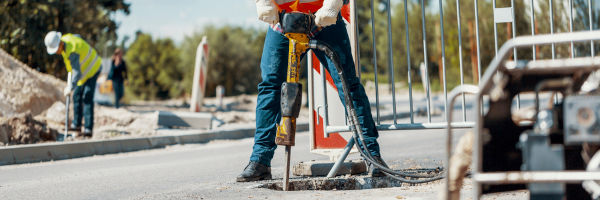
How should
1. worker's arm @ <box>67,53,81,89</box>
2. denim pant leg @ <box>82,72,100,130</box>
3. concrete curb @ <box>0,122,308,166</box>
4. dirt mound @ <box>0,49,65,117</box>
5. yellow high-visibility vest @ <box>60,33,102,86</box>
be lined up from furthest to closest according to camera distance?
dirt mound @ <box>0,49,65,117</box>
denim pant leg @ <box>82,72,100,130</box>
yellow high-visibility vest @ <box>60,33,102,86</box>
worker's arm @ <box>67,53,81,89</box>
concrete curb @ <box>0,122,308,166</box>

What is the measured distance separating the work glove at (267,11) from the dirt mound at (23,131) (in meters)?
5.95

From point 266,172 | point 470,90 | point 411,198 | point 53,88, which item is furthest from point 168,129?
point 470,90

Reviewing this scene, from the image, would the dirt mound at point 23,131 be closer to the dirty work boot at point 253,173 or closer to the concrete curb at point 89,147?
the concrete curb at point 89,147

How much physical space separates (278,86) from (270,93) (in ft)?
0.25

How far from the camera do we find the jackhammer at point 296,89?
4.41 meters

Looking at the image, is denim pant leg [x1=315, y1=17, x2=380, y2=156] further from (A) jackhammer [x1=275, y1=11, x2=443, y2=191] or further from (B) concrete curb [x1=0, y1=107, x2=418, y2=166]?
(B) concrete curb [x1=0, y1=107, x2=418, y2=166]

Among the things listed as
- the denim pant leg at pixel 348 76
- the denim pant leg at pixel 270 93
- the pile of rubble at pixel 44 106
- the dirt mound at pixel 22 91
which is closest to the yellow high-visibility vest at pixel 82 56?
the pile of rubble at pixel 44 106

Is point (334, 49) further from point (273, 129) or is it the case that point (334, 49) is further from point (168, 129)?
point (168, 129)

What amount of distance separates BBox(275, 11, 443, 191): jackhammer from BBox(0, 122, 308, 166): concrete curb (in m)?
5.10

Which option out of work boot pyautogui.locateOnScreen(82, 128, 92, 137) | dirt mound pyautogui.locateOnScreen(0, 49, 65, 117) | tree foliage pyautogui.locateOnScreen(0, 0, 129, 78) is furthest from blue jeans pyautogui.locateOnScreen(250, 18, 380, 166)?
tree foliage pyautogui.locateOnScreen(0, 0, 129, 78)

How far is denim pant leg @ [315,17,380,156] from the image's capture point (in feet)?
16.2

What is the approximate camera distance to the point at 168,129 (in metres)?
13.5

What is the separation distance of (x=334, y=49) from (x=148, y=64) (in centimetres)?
5857

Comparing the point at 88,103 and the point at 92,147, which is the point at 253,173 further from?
the point at 88,103
